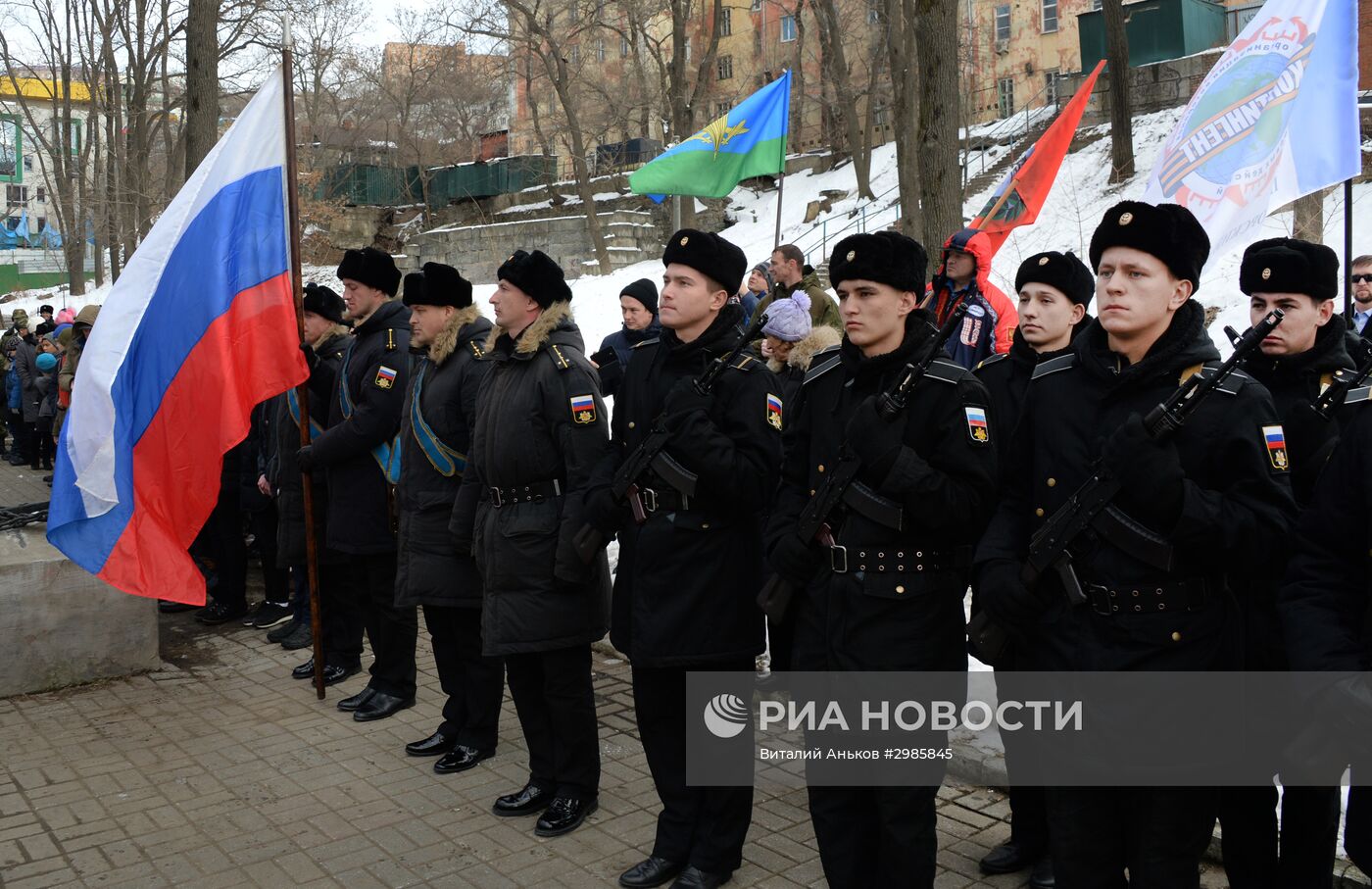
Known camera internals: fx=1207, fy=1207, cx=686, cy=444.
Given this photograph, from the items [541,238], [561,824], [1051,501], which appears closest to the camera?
[1051,501]

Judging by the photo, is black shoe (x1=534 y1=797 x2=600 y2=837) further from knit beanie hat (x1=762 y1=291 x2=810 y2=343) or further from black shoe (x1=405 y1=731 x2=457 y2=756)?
knit beanie hat (x1=762 y1=291 x2=810 y2=343)

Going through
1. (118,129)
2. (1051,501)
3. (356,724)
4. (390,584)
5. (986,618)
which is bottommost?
(356,724)

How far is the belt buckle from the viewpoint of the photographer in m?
3.11

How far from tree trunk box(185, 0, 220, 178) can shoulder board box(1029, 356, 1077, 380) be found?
990 cm

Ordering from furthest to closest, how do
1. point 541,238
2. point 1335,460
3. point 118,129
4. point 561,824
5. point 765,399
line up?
point 118,129 < point 541,238 < point 561,824 < point 765,399 < point 1335,460

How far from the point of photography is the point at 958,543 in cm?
372

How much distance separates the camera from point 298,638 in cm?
779

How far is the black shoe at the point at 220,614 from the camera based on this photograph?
8.47 meters

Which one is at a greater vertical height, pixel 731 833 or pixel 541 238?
pixel 541 238

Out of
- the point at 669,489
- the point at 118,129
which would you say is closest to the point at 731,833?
the point at 669,489

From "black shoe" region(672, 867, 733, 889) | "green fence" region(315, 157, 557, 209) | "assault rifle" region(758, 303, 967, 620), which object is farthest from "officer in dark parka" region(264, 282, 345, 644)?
"green fence" region(315, 157, 557, 209)

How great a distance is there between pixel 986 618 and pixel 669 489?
135 centimetres

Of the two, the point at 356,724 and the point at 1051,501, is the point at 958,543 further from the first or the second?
the point at 356,724

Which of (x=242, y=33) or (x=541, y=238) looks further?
(x=541, y=238)
